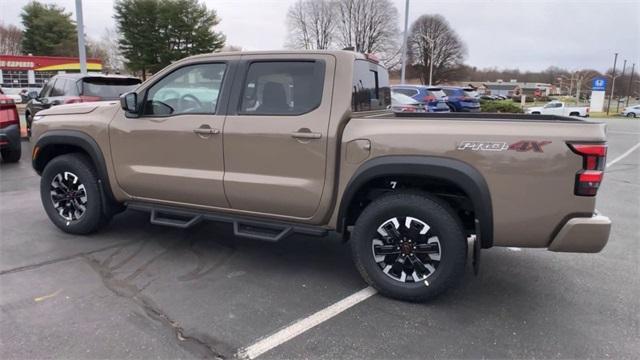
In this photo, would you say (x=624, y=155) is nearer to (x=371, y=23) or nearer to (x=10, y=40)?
(x=371, y=23)

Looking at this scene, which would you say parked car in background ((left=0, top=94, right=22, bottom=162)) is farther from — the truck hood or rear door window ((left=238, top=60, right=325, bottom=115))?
rear door window ((left=238, top=60, right=325, bottom=115))

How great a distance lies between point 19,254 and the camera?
4.45 m

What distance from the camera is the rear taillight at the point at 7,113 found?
8148mm

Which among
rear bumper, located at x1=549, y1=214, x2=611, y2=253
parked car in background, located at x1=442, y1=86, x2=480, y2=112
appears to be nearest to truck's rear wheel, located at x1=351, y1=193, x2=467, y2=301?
rear bumper, located at x1=549, y1=214, x2=611, y2=253

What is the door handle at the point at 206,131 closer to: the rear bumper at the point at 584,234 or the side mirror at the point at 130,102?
the side mirror at the point at 130,102

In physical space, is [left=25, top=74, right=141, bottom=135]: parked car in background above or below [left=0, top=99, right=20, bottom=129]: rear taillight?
above

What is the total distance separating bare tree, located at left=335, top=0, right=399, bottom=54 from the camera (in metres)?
66.3

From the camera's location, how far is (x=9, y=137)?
834 cm

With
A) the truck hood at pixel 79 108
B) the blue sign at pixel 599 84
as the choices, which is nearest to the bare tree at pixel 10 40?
the blue sign at pixel 599 84

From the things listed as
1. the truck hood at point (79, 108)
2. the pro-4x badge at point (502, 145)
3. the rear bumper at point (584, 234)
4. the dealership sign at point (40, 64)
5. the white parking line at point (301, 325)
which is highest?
the dealership sign at point (40, 64)

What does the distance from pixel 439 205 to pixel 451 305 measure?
2.59 ft

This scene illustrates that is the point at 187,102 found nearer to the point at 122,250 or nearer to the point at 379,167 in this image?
the point at 122,250

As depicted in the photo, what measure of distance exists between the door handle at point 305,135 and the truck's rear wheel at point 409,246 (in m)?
0.70

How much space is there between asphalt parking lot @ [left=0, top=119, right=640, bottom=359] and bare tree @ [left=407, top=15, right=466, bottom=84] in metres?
82.0
